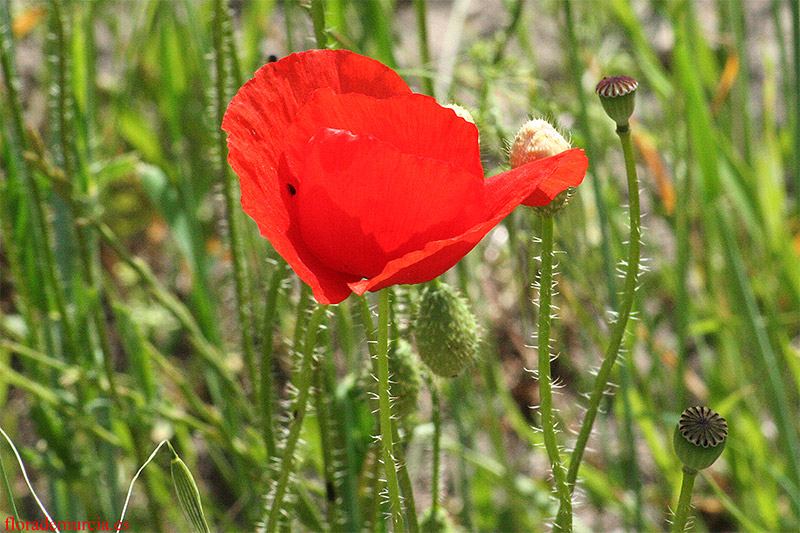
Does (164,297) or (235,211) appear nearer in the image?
(235,211)

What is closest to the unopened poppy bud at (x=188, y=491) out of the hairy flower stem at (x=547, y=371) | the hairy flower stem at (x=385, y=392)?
the hairy flower stem at (x=385, y=392)

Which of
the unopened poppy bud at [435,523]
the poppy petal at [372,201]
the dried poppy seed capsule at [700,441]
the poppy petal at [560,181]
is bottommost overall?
the unopened poppy bud at [435,523]

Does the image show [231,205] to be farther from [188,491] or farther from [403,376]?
[188,491]

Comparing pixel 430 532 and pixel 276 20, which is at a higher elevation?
pixel 276 20

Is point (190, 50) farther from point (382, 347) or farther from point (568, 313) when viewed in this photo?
point (382, 347)

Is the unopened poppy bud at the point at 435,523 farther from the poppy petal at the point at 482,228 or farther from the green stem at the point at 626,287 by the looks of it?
the poppy petal at the point at 482,228

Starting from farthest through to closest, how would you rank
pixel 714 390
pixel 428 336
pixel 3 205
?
pixel 714 390
pixel 3 205
pixel 428 336

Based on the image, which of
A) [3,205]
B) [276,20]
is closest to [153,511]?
[3,205]
